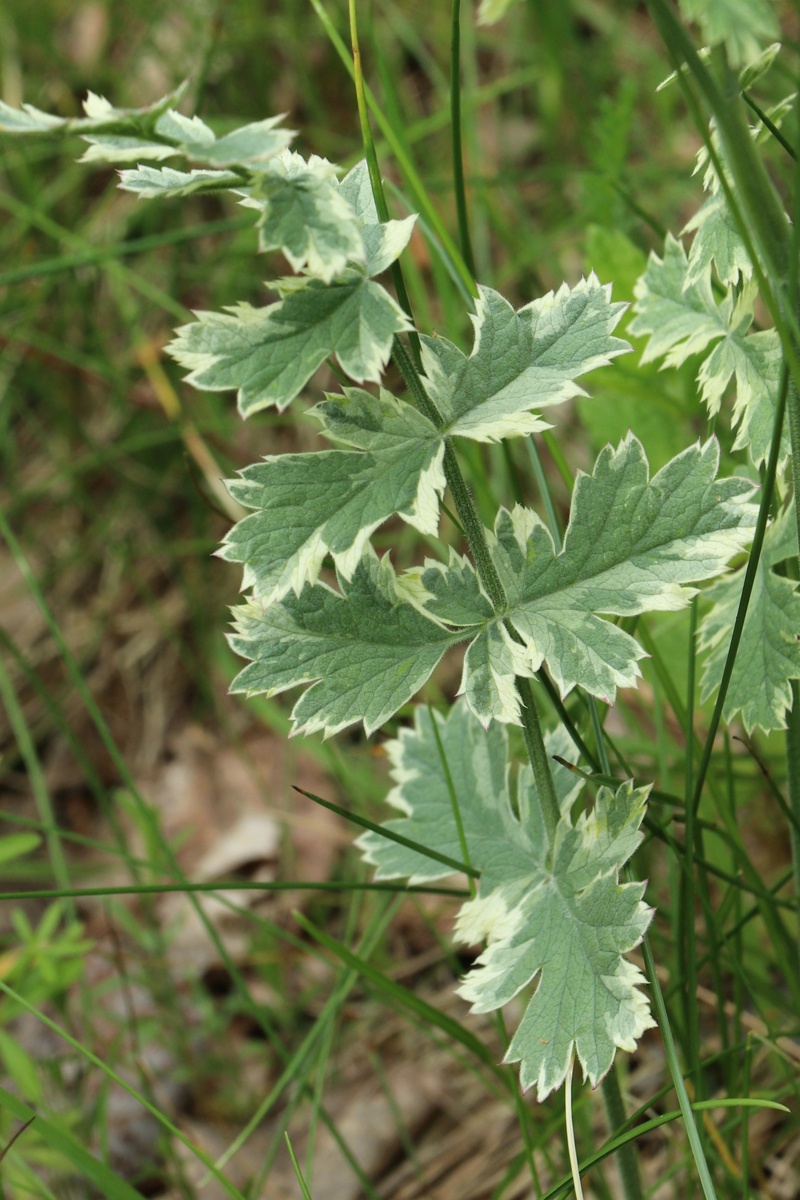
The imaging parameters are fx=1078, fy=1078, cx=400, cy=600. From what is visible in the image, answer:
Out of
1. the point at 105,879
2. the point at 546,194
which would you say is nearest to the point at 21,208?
the point at 546,194

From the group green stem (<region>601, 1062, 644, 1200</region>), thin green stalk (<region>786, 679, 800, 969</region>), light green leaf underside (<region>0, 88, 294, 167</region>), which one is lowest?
green stem (<region>601, 1062, 644, 1200</region>)

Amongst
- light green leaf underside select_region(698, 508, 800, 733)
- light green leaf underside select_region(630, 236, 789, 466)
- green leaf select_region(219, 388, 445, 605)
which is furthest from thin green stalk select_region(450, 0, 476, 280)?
light green leaf underside select_region(698, 508, 800, 733)

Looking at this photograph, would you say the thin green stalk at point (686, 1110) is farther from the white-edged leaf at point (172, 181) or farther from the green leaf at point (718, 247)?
the white-edged leaf at point (172, 181)

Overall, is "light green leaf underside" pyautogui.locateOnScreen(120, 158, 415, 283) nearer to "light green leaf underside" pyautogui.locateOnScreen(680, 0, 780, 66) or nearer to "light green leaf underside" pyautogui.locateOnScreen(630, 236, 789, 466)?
"light green leaf underside" pyautogui.locateOnScreen(680, 0, 780, 66)

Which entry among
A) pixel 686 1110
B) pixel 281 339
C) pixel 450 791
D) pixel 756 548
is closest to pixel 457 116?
pixel 281 339

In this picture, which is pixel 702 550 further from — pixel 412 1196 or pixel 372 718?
pixel 412 1196
